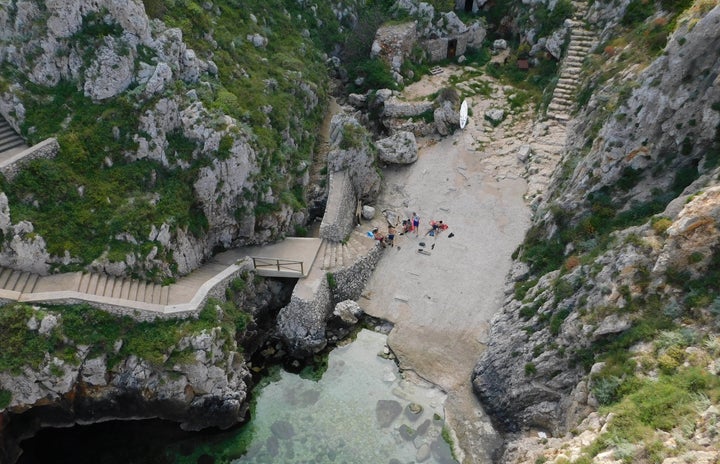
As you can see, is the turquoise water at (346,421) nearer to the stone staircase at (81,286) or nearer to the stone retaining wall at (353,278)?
the stone retaining wall at (353,278)

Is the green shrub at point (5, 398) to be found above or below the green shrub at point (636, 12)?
below

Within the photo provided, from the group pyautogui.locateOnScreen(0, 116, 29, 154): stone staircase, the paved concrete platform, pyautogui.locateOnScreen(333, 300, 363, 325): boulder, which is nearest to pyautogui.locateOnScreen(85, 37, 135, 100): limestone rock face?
pyautogui.locateOnScreen(0, 116, 29, 154): stone staircase

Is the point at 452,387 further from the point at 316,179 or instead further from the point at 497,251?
the point at 316,179

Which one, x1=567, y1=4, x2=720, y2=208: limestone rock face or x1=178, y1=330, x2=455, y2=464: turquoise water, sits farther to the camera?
x1=178, y1=330, x2=455, y2=464: turquoise water

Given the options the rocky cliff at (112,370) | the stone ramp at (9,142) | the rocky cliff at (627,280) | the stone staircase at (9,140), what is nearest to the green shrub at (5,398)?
the rocky cliff at (112,370)

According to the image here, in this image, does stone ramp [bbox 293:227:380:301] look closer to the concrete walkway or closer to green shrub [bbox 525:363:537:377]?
the concrete walkway

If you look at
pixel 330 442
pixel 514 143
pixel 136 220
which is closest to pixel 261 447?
pixel 330 442

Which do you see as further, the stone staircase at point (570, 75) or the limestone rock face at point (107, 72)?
the stone staircase at point (570, 75)
